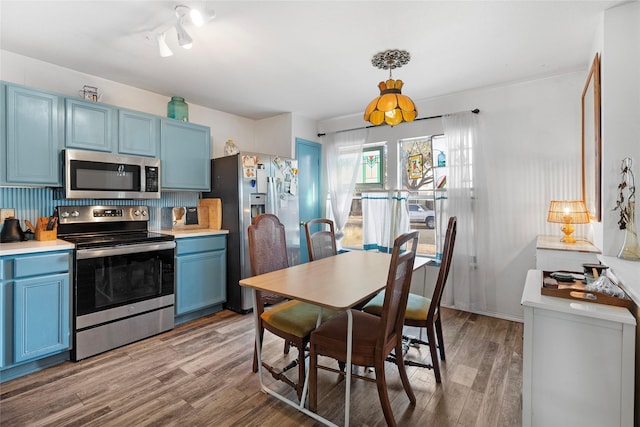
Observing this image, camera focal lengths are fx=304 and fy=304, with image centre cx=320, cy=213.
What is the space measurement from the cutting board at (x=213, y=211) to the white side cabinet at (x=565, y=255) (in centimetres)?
315

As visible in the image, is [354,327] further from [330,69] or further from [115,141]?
[115,141]

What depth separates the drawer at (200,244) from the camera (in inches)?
120

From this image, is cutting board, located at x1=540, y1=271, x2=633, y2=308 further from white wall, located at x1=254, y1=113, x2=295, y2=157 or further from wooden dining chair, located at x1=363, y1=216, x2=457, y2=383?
white wall, located at x1=254, y1=113, x2=295, y2=157

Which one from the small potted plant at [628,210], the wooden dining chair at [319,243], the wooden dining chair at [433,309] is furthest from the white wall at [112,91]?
the small potted plant at [628,210]

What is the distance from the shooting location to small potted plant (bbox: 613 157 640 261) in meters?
1.83

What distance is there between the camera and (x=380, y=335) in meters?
1.53

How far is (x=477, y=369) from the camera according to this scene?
2.23m

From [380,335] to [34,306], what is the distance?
2.41 m

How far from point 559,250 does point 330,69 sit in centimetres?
244

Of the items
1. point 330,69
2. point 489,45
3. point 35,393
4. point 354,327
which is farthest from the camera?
point 330,69

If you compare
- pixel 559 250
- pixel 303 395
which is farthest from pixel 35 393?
pixel 559 250

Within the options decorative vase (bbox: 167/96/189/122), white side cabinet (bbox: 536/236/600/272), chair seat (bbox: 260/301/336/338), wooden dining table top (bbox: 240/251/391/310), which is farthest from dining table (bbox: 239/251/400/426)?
decorative vase (bbox: 167/96/189/122)

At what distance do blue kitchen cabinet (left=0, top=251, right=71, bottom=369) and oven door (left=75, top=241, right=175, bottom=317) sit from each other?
98 mm

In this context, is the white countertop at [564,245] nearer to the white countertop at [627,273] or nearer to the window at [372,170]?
the white countertop at [627,273]
